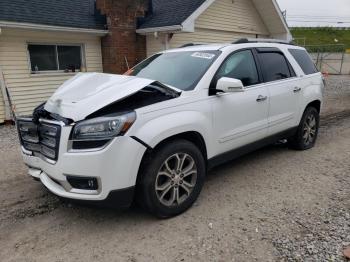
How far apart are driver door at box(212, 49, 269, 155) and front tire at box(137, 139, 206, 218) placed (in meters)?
0.48

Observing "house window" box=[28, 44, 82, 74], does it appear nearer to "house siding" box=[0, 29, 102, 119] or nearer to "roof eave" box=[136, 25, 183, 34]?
"house siding" box=[0, 29, 102, 119]

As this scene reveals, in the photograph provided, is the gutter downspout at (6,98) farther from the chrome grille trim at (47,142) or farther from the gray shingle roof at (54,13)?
the chrome grille trim at (47,142)

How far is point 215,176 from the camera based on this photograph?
4766mm

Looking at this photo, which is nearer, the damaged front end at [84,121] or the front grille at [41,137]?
the damaged front end at [84,121]

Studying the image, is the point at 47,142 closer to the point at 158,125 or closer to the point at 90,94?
the point at 90,94

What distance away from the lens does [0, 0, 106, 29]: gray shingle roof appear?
31.0ft

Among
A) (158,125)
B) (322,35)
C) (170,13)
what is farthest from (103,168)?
(322,35)

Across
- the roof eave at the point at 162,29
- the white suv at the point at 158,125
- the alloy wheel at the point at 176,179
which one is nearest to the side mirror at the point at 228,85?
the white suv at the point at 158,125

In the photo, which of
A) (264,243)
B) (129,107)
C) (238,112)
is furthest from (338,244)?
(129,107)

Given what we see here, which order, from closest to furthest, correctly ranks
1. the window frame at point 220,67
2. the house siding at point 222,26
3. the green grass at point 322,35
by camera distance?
the window frame at point 220,67, the house siding at point 222,26, the green grass at point 322,35

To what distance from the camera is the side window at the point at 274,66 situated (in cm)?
478

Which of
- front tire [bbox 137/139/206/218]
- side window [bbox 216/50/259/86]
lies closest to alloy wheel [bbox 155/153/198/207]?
front tire [bbox 137/139/206/218]

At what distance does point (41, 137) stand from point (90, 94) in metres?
0.68

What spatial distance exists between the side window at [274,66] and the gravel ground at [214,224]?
139cm
